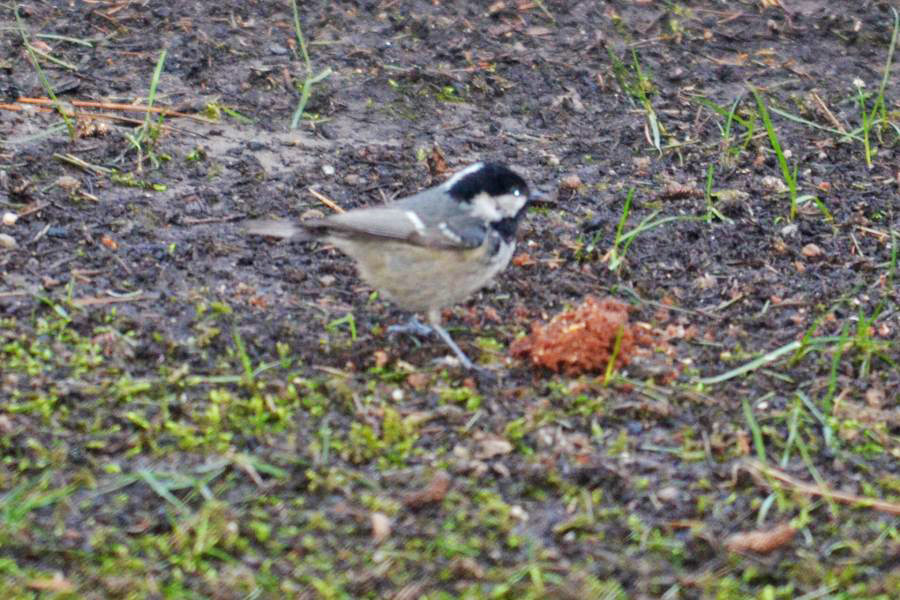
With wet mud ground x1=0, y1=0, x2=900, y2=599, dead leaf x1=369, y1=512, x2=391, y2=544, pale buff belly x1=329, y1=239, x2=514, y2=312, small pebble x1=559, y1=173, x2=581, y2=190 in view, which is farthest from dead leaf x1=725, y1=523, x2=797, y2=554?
small pebble x1=559, y1=173, x2=581, y2=190

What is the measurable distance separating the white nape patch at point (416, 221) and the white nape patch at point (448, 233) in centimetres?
7

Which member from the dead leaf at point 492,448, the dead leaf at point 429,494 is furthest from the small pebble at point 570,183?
the dead leaf at point 429,494

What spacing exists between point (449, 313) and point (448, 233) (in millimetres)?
438

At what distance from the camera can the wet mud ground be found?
3.34m

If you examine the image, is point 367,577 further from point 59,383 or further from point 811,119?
point 811,119

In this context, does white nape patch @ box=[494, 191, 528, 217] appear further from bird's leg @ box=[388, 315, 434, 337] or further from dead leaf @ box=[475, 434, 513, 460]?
dead leaf @ box=[475, 434, 513, 460]

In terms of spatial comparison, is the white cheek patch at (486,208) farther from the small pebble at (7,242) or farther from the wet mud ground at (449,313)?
the small pebble at (7,242)

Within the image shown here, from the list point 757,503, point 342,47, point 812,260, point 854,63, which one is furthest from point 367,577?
point 854,63

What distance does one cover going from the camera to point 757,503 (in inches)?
139

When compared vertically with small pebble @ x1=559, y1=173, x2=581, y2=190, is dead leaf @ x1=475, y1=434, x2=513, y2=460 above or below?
above

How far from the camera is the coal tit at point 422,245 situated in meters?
4.29

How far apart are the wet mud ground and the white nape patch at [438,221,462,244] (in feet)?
1.33

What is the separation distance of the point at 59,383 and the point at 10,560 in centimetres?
81

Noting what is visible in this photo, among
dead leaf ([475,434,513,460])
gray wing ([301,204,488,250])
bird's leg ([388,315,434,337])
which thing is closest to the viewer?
dead leaf ([475,434,513,460])
